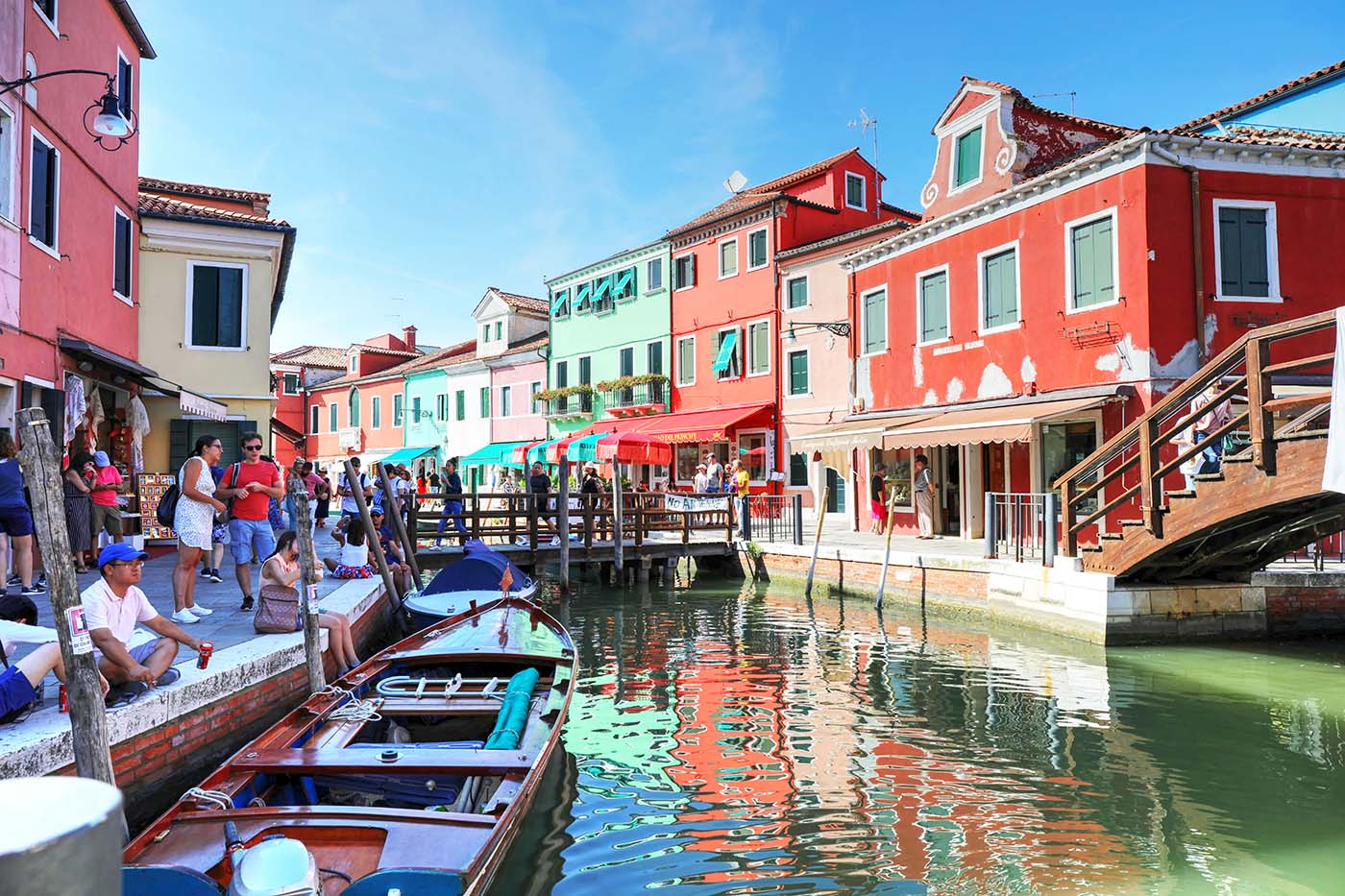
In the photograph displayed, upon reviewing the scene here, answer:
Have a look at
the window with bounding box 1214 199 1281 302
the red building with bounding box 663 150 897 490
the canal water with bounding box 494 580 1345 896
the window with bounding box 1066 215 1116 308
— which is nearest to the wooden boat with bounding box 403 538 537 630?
the canal water with bounding box 494 580 1345 896

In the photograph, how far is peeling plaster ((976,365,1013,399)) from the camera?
16266 millimetres

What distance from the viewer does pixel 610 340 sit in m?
29.8

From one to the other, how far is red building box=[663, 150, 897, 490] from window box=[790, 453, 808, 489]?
45cm

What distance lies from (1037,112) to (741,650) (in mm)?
11542

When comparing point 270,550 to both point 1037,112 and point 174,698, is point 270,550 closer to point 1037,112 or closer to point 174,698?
point 174,698

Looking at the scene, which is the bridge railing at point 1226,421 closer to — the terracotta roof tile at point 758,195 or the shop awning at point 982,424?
the shop awning at point 982,424

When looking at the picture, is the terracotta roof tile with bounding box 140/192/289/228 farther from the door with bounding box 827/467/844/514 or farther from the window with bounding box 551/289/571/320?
the window with bounding box 551/289/571/320

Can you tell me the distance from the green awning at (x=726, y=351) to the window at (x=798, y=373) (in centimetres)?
224

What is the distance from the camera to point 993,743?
7.43 metres

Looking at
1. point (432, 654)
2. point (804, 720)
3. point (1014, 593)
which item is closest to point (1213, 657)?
point (1014, 593)

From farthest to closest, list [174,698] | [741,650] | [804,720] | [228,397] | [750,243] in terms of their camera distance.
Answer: [750,243], [228,397], [741,650], [804,720], [174,698]

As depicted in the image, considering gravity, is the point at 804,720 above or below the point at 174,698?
below

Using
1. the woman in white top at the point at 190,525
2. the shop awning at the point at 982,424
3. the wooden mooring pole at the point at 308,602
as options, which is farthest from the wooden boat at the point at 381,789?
the shop awning at the point at 982,424

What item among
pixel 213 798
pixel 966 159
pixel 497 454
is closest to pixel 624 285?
pixel 497 454
